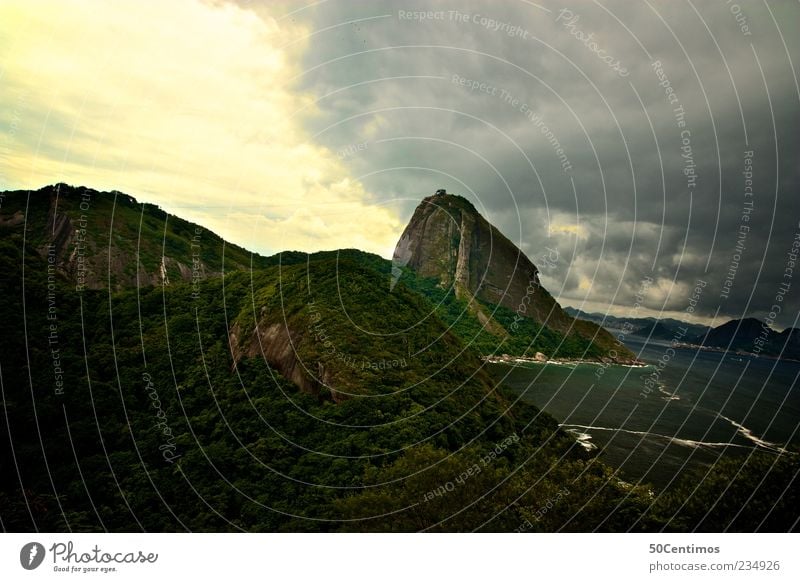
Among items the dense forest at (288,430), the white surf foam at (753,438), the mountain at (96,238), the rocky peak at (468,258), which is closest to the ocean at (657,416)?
the white surf foam at (753,438)

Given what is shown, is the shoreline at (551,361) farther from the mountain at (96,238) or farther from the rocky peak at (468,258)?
the mountain at (96,238)

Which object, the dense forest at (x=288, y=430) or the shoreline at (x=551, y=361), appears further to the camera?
the shoreline at (x=551, y=361)

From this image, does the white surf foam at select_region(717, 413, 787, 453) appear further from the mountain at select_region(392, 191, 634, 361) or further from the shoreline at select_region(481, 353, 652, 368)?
the mountain at select_region(392, 191, 634, 361)

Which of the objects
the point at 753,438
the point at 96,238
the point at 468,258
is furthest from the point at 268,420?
the point at 468,258

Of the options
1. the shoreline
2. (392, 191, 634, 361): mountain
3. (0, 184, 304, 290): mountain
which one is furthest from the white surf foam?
(0, 184, 304, 290): mountain

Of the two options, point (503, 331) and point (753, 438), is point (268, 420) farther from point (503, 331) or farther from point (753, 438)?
point (503, 331)

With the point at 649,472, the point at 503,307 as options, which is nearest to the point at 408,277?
the point at 503,307
